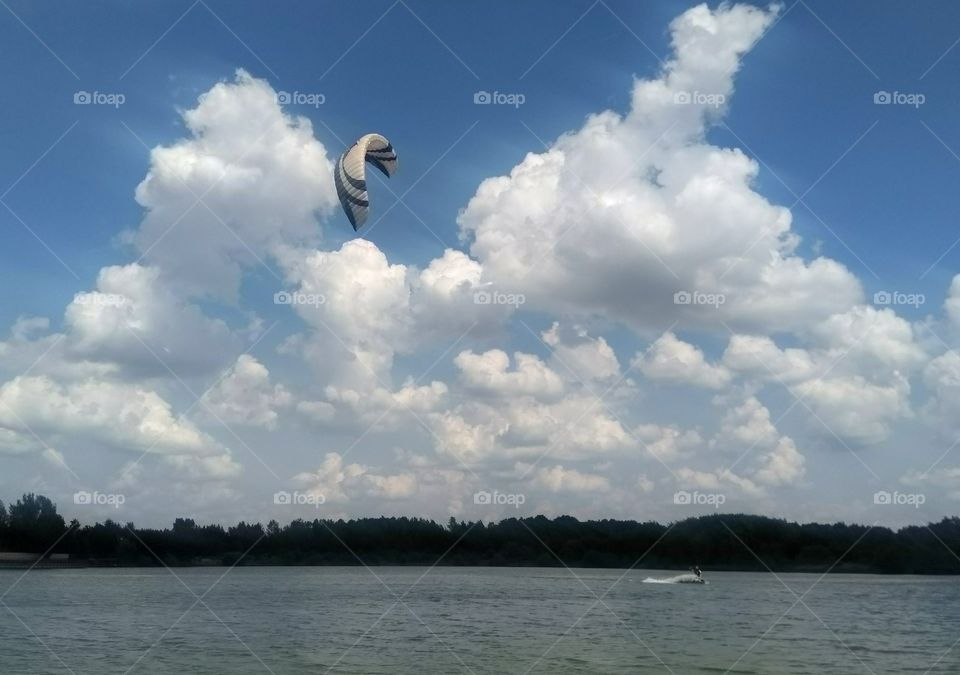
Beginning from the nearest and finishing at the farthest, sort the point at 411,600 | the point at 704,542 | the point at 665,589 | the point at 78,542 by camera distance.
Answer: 1. the point at 411,600
2. the point at 665,589
3. the point at 704,542
4. the point at 78,542

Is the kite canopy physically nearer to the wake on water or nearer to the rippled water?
the rippled water

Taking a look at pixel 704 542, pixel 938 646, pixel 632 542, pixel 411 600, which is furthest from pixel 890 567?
pixel 938 646

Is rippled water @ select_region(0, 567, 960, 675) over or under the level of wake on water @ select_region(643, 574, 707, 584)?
under

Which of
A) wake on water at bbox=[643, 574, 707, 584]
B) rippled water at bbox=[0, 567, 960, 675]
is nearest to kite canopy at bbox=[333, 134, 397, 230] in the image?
rippled water at bbox=[0, 567, 960, 675]

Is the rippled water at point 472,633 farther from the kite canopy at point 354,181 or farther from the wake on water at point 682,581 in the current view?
the wake on water at point 682,581

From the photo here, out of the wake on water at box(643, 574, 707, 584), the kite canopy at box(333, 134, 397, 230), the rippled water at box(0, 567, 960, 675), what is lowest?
the rippled water at box(0, 567, 960, 675)

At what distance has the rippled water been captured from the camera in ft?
101

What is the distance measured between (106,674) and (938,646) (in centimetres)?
3105

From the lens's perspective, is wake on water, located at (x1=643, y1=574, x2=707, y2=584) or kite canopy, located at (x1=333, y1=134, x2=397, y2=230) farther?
wake on water, located at (x1=643, y1=574, x2=707, y2=584)

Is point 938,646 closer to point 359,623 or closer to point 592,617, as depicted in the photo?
point 592,617

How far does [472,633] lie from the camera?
39.9m

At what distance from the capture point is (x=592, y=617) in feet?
162

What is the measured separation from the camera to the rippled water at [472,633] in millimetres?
30844

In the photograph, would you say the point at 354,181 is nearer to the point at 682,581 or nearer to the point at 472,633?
the point at 472,633
